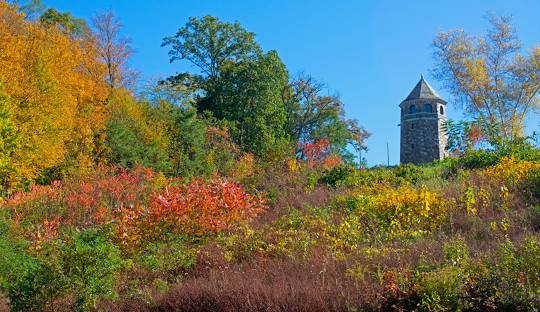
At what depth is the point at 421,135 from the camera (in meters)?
43.2

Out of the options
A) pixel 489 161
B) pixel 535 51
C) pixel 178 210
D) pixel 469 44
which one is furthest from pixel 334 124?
pixel 178 210

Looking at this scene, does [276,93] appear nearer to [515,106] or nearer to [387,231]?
[515,106]

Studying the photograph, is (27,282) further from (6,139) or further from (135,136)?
(135,136)

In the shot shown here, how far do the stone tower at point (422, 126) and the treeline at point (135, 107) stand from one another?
3.98m

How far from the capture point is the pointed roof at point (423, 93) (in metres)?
44.2

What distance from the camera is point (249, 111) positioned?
32.9 m

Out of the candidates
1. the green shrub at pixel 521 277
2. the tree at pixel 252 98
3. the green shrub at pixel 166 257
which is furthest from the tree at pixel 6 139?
the tree at pixel 252 98

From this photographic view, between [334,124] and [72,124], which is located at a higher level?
[334,124]

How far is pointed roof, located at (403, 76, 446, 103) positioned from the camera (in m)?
44.2

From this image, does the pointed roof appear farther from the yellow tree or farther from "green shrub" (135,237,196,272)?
"green shrub" (135,237,196,272)

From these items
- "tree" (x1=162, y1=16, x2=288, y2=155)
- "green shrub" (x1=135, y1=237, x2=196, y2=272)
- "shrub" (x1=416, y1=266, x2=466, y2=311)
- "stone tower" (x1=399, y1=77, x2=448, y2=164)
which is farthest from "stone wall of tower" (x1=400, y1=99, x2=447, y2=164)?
"shrub" (x1=416, y1=266, x2=466, y2=311)

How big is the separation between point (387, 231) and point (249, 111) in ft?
83.3

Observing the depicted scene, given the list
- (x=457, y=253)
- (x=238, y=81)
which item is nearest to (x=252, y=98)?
(x=238, y=81)

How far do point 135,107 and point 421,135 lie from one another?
936 inches
